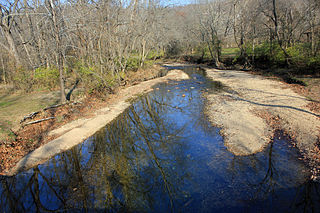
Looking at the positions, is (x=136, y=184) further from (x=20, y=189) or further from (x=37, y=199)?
(x=20, y=189)

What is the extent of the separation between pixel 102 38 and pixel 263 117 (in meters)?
13.4

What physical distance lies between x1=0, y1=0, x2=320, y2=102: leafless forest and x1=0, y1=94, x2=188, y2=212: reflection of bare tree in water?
5.67 m

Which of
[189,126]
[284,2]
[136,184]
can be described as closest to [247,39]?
[284,2]

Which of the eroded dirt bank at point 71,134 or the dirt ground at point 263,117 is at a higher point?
the dirt ground at point 263,117

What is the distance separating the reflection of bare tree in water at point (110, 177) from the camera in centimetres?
554

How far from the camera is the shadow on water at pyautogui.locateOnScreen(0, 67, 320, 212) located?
206 inches

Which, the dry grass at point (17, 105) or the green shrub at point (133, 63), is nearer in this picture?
the dry grass at point (17, 105)

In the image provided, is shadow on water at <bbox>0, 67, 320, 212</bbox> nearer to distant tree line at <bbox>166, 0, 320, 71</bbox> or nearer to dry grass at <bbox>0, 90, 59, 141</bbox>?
dry grass at <bbox>0, 90, 59, 141</bbox>

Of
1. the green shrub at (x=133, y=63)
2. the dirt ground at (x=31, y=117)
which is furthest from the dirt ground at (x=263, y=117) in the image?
the green shrub at (x=133, y=63)

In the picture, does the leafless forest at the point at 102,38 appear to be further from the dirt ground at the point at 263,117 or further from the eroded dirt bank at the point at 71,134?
the dirt ground at the point at 263,117

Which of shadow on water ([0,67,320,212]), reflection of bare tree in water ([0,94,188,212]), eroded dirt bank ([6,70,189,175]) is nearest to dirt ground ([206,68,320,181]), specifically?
shadow on water ([0,67,320,212])

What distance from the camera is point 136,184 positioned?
6.10 metres

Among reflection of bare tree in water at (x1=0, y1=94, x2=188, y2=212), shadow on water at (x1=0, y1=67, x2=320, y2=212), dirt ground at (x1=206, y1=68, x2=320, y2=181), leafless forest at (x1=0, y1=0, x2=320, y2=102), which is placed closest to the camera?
shadow on water at (x1=0, y1=67, x2=320, y2=212)

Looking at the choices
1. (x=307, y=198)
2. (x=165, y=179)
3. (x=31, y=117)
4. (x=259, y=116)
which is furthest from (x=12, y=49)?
(x=307, y=198)
